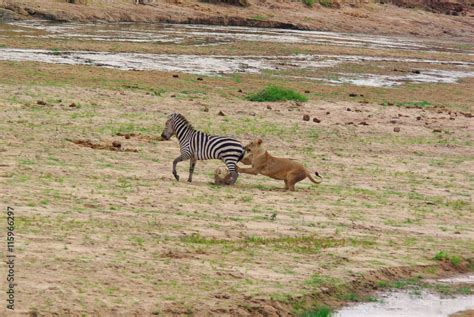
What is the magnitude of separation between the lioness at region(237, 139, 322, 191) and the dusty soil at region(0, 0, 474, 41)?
30961mm

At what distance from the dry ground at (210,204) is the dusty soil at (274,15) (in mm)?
23132

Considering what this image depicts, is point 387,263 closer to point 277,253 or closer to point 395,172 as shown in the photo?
point 277,253

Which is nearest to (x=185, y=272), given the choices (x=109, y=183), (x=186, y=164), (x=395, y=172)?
(x=109, y=183)

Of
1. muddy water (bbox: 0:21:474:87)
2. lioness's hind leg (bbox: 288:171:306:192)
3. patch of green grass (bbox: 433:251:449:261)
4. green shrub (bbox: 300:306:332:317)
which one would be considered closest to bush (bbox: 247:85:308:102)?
muddy water (bbox: 0:21:474:87)

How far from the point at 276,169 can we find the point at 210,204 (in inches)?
77.1

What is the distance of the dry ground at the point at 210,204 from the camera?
9.77 meters

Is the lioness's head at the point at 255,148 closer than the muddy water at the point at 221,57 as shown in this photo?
Yes

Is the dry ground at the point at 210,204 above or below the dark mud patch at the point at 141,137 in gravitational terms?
above

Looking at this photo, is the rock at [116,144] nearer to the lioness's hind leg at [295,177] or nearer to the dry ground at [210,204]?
the dry ground at [210,204]

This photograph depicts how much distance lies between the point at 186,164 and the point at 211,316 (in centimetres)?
761

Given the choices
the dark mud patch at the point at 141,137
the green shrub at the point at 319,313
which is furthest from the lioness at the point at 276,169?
the green shrub at the point at 319,313

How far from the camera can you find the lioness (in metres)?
15.0

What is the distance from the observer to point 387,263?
11.4m

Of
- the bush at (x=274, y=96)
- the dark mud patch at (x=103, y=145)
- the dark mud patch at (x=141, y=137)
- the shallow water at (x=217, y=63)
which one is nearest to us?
the dark mud patch at (x=103, y=145)
